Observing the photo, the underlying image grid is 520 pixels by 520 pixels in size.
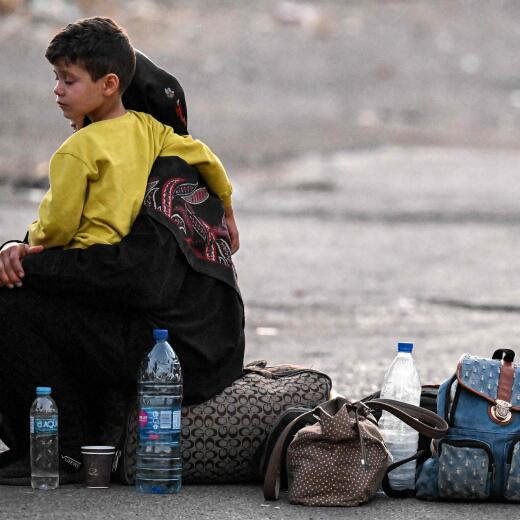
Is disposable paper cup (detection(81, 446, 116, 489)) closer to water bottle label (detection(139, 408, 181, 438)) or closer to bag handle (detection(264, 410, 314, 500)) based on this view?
water bottle label (detection(139, 408, 181, 438))

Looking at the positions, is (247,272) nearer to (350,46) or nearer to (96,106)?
(96,106)

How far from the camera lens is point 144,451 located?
5062 millimetres

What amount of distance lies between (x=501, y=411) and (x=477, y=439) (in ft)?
0.41

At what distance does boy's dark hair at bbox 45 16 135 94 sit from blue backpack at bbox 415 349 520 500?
5.04 ft

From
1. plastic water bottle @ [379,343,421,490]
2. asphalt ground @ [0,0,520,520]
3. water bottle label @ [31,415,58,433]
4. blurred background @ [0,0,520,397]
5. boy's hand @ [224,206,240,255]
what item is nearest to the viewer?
water bottle label @ [31,415,58,433]

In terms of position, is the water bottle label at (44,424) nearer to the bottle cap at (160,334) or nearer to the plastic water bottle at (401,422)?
the bottle cap at (160,334)

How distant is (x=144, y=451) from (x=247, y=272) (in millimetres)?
9057

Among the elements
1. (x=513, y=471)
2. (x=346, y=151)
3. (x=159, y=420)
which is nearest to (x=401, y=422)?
(x=513, y=471)

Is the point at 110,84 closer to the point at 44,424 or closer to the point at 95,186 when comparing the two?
the point at 95,186

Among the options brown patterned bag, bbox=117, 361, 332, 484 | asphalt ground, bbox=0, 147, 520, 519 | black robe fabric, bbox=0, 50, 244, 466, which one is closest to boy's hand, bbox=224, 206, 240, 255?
black robe fabric, bbox=0, 50, 244, 466

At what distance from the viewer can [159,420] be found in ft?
16.5

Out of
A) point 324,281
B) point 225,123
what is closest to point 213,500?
point 324,281

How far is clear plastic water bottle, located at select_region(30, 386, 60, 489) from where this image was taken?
5043mm

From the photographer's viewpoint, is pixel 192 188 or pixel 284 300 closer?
pixel 192 188
